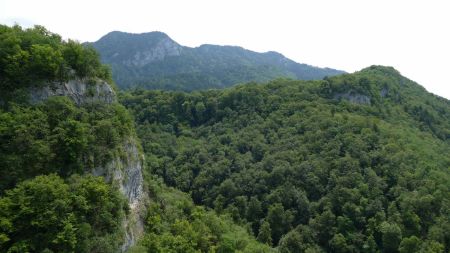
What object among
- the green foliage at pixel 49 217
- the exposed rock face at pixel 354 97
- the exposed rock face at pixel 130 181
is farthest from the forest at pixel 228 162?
the exposed rock face at pixel 130 181

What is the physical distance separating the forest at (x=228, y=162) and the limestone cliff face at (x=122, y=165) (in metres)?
0.74

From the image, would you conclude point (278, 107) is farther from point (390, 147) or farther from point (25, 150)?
point (25, 150)

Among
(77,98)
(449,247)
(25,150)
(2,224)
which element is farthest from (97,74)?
(449,247)

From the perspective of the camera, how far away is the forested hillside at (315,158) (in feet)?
214

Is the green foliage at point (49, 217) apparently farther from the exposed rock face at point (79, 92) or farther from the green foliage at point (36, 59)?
the green foliage at point (36, 59)

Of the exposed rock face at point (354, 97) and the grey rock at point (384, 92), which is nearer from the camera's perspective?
the exposed rock face at point (354, 97)

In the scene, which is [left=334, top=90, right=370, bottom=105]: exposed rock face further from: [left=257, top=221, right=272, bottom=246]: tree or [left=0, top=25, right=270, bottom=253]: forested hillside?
[left=0, top=25, right=270, bottom=253]: forested hillside

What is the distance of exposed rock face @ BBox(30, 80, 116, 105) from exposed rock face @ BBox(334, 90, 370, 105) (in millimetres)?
72741

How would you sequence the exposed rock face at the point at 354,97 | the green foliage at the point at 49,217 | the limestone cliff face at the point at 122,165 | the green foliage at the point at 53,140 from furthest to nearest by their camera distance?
the exposed rock face at the point at 354,97 < the limestone cliff face at the point at 122,165 < the green foliage at the point at 53,140 < the green foliage at the point at 49,217

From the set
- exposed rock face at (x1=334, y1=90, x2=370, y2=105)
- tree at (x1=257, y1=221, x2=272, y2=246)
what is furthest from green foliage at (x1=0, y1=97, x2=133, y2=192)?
exposed rock face at (x1=334, y1=90, x2=370, y2=105)

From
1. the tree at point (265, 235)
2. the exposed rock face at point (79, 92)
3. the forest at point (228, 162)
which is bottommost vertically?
the tree at point (265, 235)

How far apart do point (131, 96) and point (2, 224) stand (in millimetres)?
86535

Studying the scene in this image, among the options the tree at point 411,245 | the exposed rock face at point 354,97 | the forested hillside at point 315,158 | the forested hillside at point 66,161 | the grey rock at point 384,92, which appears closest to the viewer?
the forested hillside at point 66,161

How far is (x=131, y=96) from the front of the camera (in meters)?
114
